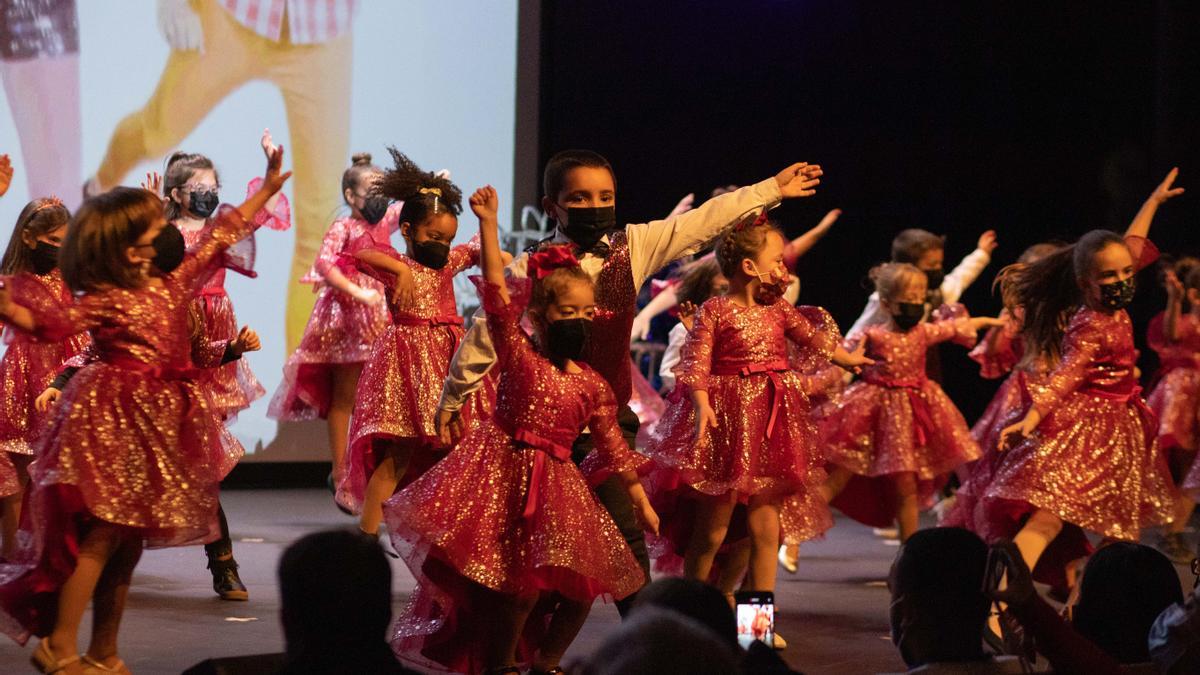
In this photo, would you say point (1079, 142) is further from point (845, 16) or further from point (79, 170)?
point (79, 170)

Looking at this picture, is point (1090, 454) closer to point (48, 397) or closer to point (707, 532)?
point (707, 532)

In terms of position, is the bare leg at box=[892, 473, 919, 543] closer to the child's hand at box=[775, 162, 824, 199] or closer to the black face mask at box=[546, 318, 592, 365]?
the child's hand at box=[775, 162, 824, 199]

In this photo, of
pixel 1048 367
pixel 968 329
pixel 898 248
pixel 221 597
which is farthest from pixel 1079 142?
pixel 221 597

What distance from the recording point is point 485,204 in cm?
368

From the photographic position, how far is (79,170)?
7.06 meters

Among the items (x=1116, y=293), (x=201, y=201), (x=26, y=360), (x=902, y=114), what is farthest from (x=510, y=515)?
(x=902, y=114)

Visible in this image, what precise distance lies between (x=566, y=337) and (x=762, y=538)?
3.66 feet

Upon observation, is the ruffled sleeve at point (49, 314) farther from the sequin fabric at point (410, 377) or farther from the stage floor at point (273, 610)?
the sequin fabric at point (410, 377)

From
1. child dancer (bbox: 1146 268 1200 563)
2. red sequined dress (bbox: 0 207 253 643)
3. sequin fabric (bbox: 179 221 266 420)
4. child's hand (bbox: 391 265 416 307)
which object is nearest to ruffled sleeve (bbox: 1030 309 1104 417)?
child's hand (bbox: 391 265 416 307)

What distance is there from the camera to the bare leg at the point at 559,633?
373 centimetres

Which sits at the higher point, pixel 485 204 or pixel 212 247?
pixel 485 204

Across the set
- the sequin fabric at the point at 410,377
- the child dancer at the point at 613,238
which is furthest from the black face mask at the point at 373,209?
the child dancer at the point at 613,238

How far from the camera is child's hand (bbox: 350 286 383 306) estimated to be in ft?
20.3

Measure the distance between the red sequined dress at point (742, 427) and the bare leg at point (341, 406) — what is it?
6.45 ft
